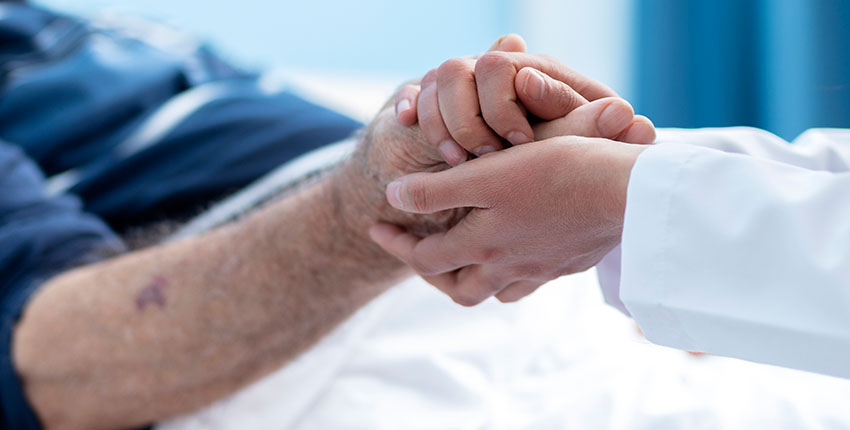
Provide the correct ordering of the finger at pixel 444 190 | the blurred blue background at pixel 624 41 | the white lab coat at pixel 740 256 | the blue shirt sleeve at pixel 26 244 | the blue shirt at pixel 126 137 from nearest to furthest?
1. the white lab coat at pixel 740 256
2. the finger at pixel 444 190
3. the blue shirt sleeve at pixel 26 244
4. the blue shirt at pixel 126 137
5. the blurred blue background at pixel 624 41

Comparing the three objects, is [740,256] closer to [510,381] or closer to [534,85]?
[534,85]

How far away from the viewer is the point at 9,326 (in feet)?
2.95

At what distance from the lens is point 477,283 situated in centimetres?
75

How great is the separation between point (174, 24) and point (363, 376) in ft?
3.46

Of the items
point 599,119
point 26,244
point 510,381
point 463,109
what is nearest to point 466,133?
point 463,109

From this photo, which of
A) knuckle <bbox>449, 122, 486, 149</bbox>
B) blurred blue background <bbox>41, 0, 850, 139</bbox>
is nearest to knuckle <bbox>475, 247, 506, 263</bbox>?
knuckle <bbox>449, 122, 486, 149</bbox>

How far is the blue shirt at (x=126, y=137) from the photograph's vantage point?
1065mm

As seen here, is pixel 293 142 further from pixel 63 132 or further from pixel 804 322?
pixel 804 322

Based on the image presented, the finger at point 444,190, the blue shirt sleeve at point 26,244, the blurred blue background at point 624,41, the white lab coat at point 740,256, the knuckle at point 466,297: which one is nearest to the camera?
the white lab coat at point 740,256

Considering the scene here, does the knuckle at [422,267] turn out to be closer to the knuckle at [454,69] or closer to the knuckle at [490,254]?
the knuckle at [490,254]

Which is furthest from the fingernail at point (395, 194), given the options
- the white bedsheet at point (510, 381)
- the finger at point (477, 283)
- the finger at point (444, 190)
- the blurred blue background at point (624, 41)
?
the blurred blue background at point (624, 41)

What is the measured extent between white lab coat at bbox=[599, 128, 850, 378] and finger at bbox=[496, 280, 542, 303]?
0.55 ft

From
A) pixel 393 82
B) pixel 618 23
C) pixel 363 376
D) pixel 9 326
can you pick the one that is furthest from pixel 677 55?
pixel 9 326

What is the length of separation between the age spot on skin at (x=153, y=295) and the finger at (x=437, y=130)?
1.37 feet
